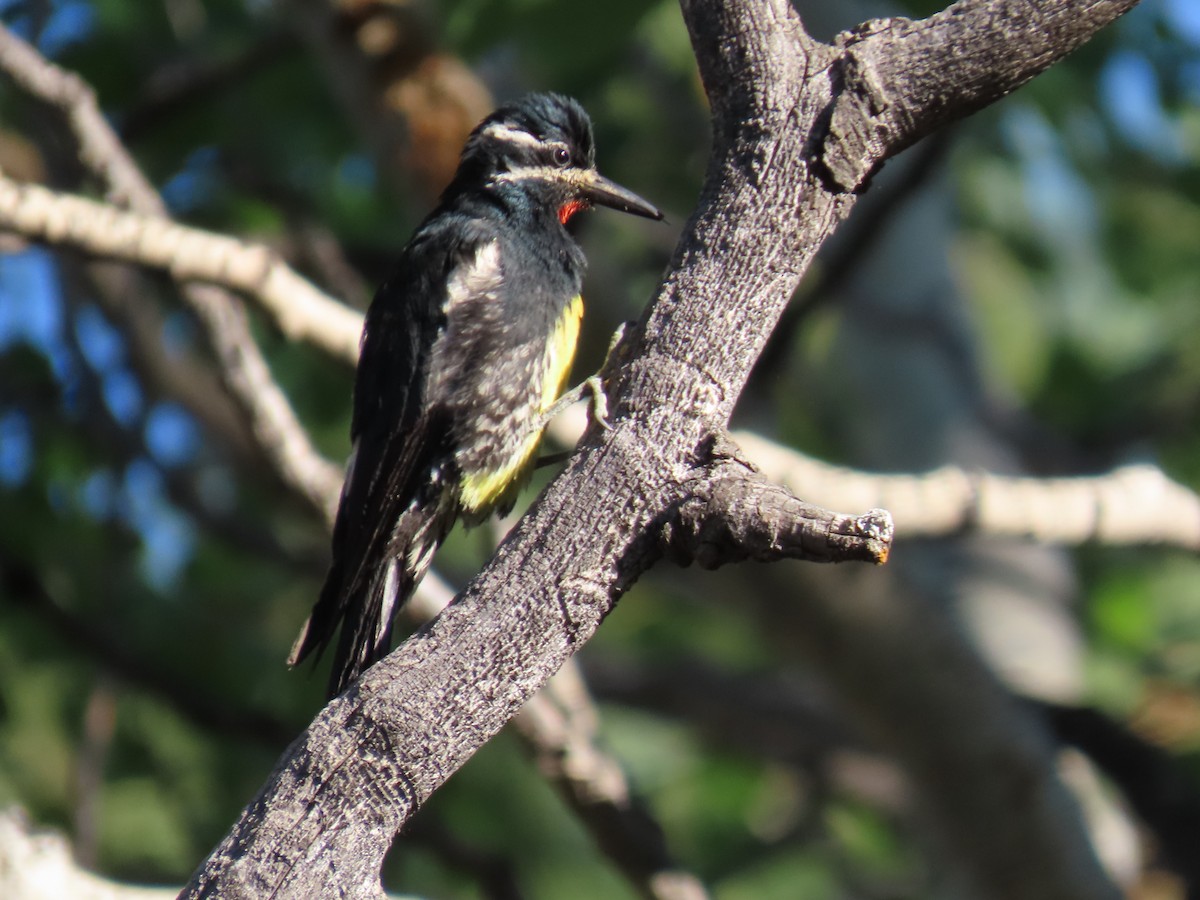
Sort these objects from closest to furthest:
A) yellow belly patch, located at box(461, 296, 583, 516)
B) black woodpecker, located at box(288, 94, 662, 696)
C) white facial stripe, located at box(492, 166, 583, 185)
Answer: black woodpecker, located at box(288, 94, 662, 696) → yellow belly patch, located at box(461, 296, 583, 516) → white facial stripe, located at box(492, 166, 583, 185)

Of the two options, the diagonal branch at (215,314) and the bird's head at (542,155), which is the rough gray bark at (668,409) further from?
the diagonal branch at (215,314)

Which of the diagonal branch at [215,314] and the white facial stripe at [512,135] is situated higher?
the white facial stripe at [512,135]

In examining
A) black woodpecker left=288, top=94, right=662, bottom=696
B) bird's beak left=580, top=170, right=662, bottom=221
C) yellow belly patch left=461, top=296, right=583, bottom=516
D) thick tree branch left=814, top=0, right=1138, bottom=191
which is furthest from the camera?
bird's beak left=580, top=170, right=662, bottom=221

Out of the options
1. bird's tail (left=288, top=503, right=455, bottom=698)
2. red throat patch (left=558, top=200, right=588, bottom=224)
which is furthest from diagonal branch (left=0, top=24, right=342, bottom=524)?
red throat patch (left=558, top=200, right=588, bottom=224)

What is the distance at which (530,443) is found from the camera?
384 cm

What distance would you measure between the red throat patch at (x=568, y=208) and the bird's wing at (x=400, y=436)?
1.14 ft

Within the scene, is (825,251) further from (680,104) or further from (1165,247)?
(1165,247)

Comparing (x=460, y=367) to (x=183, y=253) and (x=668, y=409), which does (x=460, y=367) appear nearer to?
(x=183, y=253)

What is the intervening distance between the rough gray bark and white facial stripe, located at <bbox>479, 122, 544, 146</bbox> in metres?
1.82

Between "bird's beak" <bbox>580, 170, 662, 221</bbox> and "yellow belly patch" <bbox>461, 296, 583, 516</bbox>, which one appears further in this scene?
"bird's beak" <bbox>580, 170, 662, 221</bbox>

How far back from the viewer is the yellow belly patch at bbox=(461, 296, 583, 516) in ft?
12.6

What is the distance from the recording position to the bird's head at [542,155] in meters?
4.13

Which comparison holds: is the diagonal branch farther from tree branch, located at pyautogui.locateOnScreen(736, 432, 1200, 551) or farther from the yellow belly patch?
tree branch, located at pyautogui.locateOnScreen(736, 432, 1200, 551)

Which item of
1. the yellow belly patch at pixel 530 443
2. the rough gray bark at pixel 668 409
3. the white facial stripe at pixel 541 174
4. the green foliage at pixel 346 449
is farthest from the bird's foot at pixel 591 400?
the green foliage at pixel 346 449
